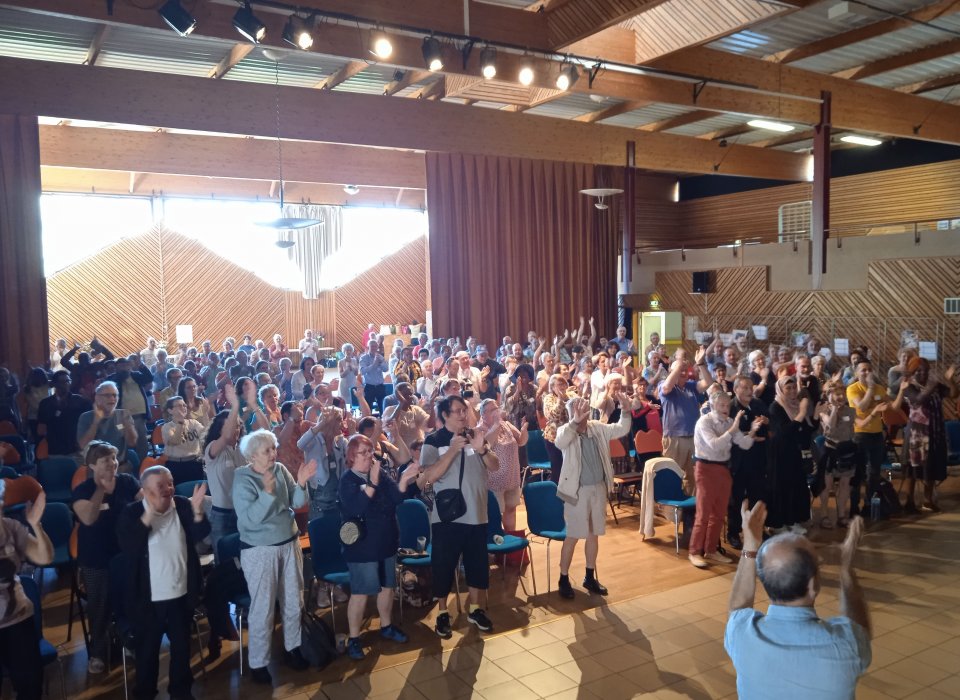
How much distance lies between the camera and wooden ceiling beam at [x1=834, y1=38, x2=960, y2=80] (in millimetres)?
12125

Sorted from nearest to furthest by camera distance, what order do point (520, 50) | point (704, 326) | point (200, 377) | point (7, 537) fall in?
1. point (7, 537)
2. point (520, 50)
3. point (200, 377)
4. point (704, 326)

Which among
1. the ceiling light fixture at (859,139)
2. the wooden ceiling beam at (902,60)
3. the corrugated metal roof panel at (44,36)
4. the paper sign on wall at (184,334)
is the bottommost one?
the paper sign on wall at (184,334)

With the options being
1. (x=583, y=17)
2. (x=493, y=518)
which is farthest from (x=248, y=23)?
(x=493, y=518)

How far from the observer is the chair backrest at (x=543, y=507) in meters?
6.07

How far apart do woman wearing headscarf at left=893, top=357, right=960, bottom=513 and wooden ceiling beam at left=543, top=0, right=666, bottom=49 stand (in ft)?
17.1

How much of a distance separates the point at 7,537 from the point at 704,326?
16.4 metres

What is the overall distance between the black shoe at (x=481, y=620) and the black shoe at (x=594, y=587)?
1016 mm

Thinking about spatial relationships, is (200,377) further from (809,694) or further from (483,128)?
(809,694)

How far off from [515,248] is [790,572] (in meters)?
16.2

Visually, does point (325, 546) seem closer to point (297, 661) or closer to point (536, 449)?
point (297, 661)

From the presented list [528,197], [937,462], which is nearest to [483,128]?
[528,197]

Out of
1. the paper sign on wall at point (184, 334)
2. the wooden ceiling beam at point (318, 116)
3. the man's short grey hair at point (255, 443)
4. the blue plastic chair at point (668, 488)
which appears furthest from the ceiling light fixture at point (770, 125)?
the paper sign on wall at point (184, 334)

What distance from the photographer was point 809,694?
222cm

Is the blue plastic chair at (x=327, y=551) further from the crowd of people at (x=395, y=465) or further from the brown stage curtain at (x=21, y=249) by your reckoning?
the brown stage curtain at (x=21, y=249)
